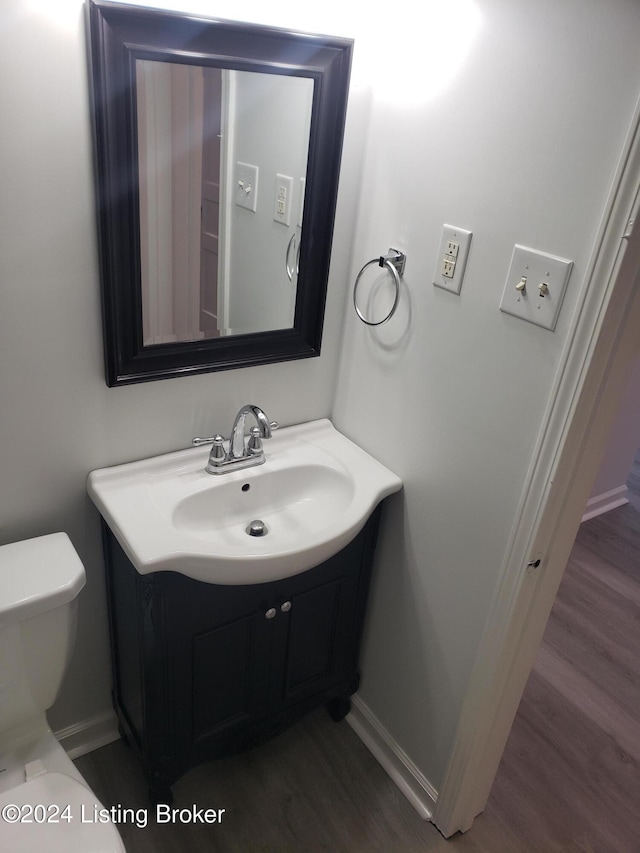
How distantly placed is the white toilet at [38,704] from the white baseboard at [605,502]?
2.38m

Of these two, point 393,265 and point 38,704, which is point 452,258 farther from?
point 38,704

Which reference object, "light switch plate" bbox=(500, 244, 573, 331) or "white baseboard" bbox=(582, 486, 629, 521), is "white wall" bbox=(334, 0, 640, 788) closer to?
"light switch plate" bbox=(500, 244, 573, 331)

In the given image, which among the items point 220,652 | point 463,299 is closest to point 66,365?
point 220,652

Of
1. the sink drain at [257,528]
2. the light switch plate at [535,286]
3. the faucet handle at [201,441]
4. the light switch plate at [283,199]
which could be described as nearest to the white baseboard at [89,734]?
the sink drain at [257,528]

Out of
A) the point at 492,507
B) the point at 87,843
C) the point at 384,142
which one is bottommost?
the point at 87,843

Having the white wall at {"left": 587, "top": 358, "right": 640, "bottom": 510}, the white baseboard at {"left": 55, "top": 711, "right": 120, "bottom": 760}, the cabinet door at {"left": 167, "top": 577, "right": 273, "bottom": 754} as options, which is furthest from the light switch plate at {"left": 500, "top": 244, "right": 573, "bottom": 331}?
the white wall at {"left": 587, "top": 358, "right": 640, "bottom": 510}

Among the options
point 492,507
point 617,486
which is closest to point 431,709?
point 492,507

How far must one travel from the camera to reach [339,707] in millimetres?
1894

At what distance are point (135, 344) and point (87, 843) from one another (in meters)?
0.93

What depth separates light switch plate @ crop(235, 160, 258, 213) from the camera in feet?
4.56

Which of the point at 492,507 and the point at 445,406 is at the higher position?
the point at 445,406

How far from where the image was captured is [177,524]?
1433mm

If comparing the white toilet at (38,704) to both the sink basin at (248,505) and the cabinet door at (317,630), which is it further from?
the cabinet door at (317,630)

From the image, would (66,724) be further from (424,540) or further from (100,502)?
(424,540)
